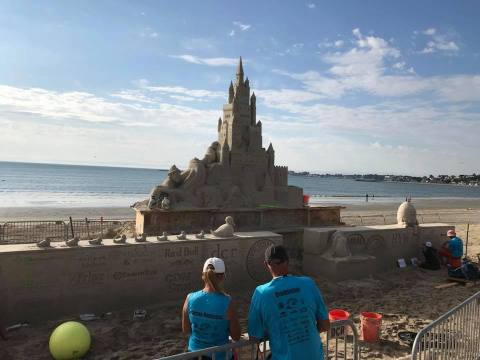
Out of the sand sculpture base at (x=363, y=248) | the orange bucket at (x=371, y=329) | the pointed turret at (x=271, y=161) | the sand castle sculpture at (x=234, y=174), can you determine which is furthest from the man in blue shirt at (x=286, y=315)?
the pointed turret at (x=271, y=161)

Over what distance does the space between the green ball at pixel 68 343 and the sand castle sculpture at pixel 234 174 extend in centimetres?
684

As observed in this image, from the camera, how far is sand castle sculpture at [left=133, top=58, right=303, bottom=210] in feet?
45.7

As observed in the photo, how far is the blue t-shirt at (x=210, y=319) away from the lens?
3.42 meters

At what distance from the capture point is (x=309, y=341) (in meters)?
3.09

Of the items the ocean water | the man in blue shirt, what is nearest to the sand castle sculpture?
the man in blue shirt

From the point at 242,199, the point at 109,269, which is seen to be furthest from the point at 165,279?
the point at 242,199

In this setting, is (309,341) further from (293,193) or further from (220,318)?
(293,193)

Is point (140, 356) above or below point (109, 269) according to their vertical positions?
below

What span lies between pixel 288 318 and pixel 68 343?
4737 millimetres

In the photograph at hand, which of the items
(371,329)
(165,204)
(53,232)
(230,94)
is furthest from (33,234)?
(371,329)

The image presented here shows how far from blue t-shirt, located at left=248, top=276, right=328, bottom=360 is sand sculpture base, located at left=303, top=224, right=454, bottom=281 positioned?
834cm

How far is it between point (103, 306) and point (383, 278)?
323 inches

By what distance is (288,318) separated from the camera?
306cm

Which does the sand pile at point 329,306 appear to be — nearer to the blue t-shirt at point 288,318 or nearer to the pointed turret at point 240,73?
the blue t-shirt at point 288,318
